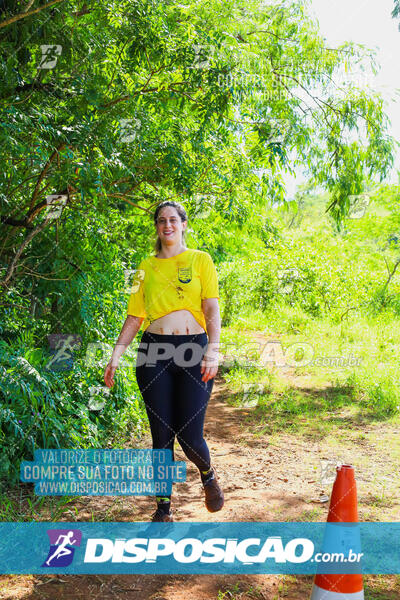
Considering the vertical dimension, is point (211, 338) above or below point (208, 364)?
above

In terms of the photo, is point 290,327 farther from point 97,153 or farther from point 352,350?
point 97,153

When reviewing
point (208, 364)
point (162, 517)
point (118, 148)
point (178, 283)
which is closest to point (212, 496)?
point (162, 517)

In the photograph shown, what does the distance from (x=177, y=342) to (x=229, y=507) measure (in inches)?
58.6

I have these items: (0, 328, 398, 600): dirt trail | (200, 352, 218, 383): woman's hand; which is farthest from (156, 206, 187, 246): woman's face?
(0, 328, 398, 600): dirt trail

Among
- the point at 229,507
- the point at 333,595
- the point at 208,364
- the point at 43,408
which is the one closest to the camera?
the point at 333,595

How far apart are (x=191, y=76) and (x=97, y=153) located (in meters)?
1.20

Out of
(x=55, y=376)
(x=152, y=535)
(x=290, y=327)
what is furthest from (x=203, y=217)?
(x=290, y=327)

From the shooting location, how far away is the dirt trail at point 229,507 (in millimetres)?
2920

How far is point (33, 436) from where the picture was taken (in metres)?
4.41

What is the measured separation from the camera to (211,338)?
3416mm

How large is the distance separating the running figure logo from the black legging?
30.1 inches

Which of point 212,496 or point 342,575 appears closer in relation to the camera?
point 342,575

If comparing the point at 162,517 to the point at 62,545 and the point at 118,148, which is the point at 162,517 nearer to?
the point at 62,545

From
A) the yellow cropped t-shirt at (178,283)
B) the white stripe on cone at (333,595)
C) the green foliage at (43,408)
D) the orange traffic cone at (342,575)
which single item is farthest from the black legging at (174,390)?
the green foliage at (43,408)
